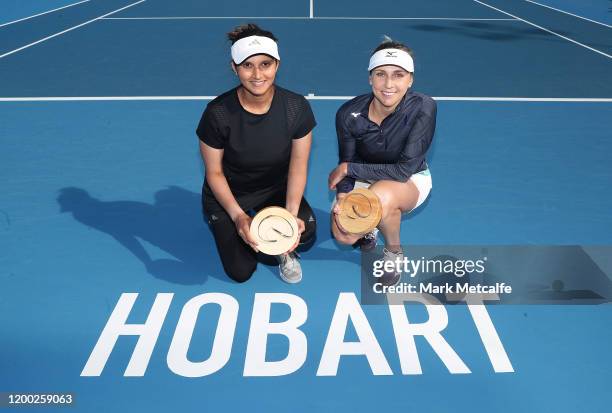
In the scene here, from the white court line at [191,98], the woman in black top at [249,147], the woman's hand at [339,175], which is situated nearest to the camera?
the woman in black top at [249,147]

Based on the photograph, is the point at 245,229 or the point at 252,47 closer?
the point at 252,47

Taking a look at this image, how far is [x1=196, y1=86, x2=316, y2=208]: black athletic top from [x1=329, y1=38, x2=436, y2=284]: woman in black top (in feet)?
1.20

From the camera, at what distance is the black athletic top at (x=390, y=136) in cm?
468

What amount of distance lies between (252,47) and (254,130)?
595 mm

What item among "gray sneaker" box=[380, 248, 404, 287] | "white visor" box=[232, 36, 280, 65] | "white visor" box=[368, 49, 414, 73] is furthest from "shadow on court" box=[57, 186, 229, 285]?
"white visor" box=[368, 49, 414, 73]

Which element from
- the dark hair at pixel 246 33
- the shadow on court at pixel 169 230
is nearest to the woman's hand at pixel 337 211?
the shadow on court at pixel 169 230

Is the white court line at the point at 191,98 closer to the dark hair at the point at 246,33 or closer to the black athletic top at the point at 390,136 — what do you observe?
the black athletic top at the point at 390,136

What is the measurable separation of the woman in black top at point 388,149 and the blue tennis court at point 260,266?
1.99 feet

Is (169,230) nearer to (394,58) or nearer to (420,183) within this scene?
(420,183)

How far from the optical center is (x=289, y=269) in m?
4.90

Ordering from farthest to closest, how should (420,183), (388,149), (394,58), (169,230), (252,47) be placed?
(169,230)
(420,183)
(388,149)
(394,58)
(252,47)

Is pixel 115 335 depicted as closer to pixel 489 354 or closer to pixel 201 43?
pixel 489 354

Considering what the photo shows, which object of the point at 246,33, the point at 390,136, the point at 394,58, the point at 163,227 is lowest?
the point at 163,227

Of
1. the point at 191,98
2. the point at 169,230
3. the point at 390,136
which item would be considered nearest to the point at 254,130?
the point at 390,136
